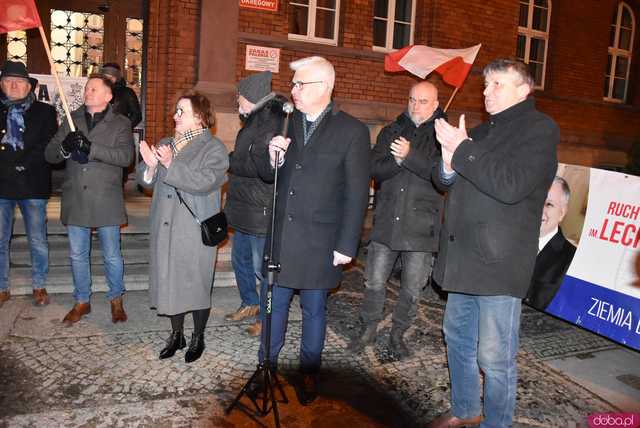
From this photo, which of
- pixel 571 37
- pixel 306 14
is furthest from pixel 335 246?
pixel 571 37

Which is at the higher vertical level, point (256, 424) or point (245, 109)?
point (245, 109)

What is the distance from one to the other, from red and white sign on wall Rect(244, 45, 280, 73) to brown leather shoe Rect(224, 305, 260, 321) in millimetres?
5024

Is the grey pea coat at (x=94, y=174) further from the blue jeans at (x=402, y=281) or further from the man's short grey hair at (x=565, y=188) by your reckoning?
the man's short grey hair at (x=565, y=188)

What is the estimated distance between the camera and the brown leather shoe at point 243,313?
5.64 meters

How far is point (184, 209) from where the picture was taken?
4461mm

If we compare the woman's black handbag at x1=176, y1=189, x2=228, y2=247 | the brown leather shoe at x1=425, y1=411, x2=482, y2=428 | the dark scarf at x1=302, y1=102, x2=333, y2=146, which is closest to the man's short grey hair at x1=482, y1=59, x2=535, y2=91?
the dark scarf at x1=302, y1=102, x2=333, y2=146

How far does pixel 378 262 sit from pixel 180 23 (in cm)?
594

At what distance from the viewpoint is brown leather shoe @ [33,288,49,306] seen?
571cm

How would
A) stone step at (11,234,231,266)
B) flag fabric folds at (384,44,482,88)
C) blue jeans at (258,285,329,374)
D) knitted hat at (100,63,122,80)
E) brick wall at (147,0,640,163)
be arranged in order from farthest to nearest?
brick wall at (147,0,640,163) < flag fabric folds at (384,44,482,88) < knitted hat at (100,63,122,80) < stone step at (11,234,231,266) < blue jeans at (258,285,329,374)

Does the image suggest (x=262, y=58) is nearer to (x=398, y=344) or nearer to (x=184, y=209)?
(x=184, y=209)

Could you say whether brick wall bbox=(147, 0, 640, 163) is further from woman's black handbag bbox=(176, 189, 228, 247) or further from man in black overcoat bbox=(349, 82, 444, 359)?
woman's black handbag bbox=(176, 189, 228, 247)

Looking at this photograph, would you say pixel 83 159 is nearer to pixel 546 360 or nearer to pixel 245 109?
pixel 245 109

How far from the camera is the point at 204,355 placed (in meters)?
4.77

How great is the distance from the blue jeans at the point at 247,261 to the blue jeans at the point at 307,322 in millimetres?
1036
